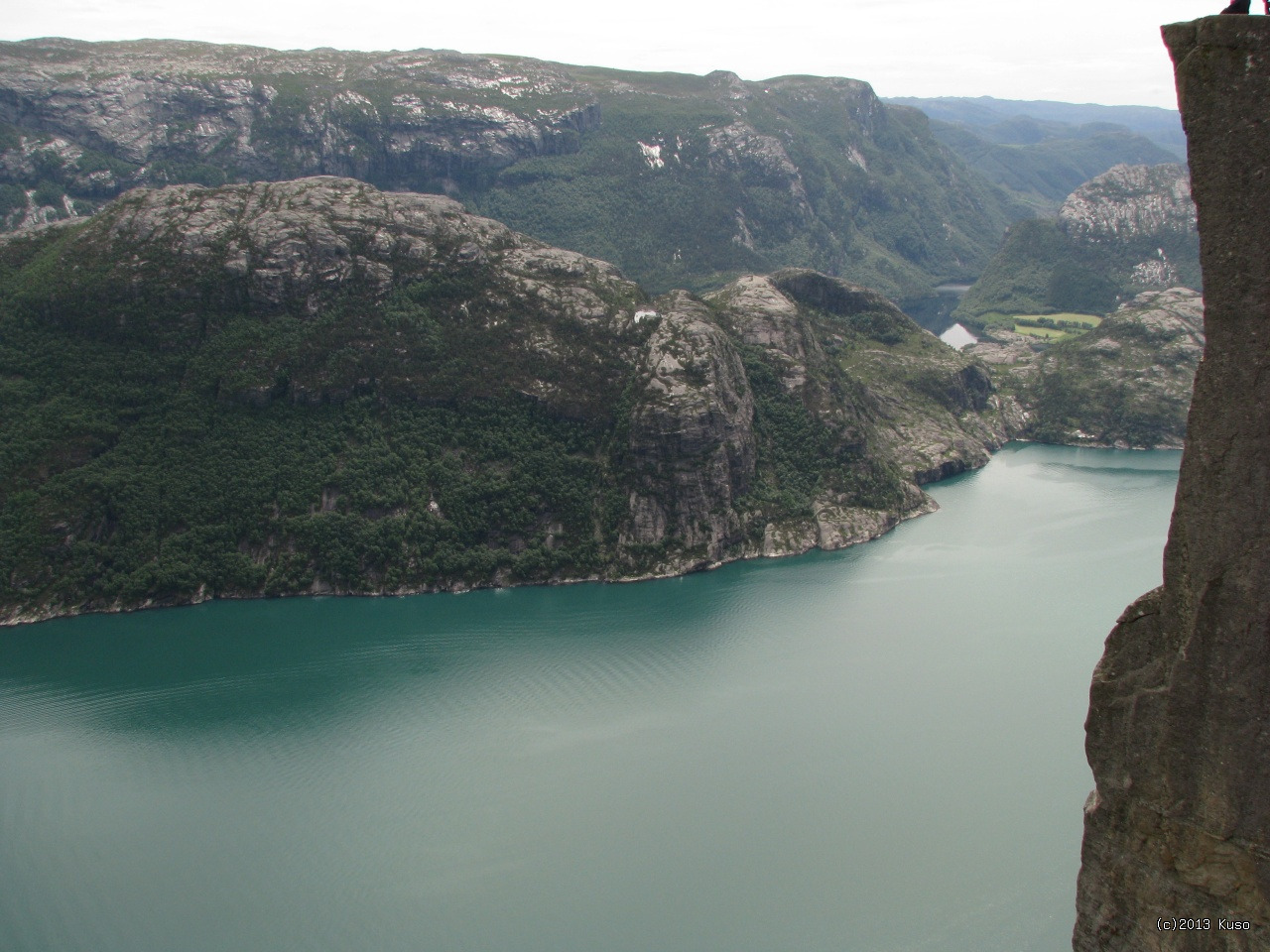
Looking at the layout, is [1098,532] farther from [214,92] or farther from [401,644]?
[214,92]

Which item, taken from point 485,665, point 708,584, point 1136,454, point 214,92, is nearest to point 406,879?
point 485,665

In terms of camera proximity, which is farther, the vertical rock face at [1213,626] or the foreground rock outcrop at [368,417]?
the foreground rock outcrop at [368,417]

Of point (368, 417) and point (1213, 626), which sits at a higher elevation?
point (1213, 626)

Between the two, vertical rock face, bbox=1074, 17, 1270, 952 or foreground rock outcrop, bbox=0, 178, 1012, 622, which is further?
foreground rock outcrop, bbox=0, 178, 1012, 622
